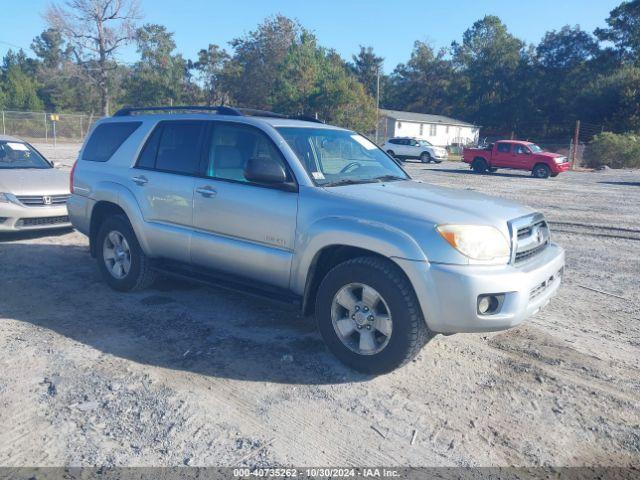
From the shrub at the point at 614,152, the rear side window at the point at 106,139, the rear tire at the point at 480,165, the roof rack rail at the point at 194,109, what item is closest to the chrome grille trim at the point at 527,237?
the roof rack rail at the point at 194,109

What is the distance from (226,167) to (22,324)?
223 cm

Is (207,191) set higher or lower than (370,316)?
higher

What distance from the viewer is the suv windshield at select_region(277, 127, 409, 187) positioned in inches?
187

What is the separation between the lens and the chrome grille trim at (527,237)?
3.99 m

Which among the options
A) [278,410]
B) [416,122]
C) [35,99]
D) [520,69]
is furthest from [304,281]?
[520,69]

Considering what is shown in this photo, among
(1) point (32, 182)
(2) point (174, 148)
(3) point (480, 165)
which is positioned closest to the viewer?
(2) point (174, 148)

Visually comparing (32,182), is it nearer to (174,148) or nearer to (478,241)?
(174,148)

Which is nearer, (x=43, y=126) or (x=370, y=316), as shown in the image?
(x=370, y=316)

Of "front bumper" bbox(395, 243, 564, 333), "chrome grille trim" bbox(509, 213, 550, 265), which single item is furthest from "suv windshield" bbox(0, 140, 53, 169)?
"chrome grille trim" bbox(509, 213, 550, 265)

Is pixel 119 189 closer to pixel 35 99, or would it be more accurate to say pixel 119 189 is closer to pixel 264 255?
pixel 264 255

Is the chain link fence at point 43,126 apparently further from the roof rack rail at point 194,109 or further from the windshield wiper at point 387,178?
the windshield wiper at point 387,178

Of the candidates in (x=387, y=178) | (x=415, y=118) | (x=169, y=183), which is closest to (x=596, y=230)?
(x=387, y=178)

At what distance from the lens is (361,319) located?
409cm

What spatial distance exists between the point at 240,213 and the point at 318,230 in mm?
834
